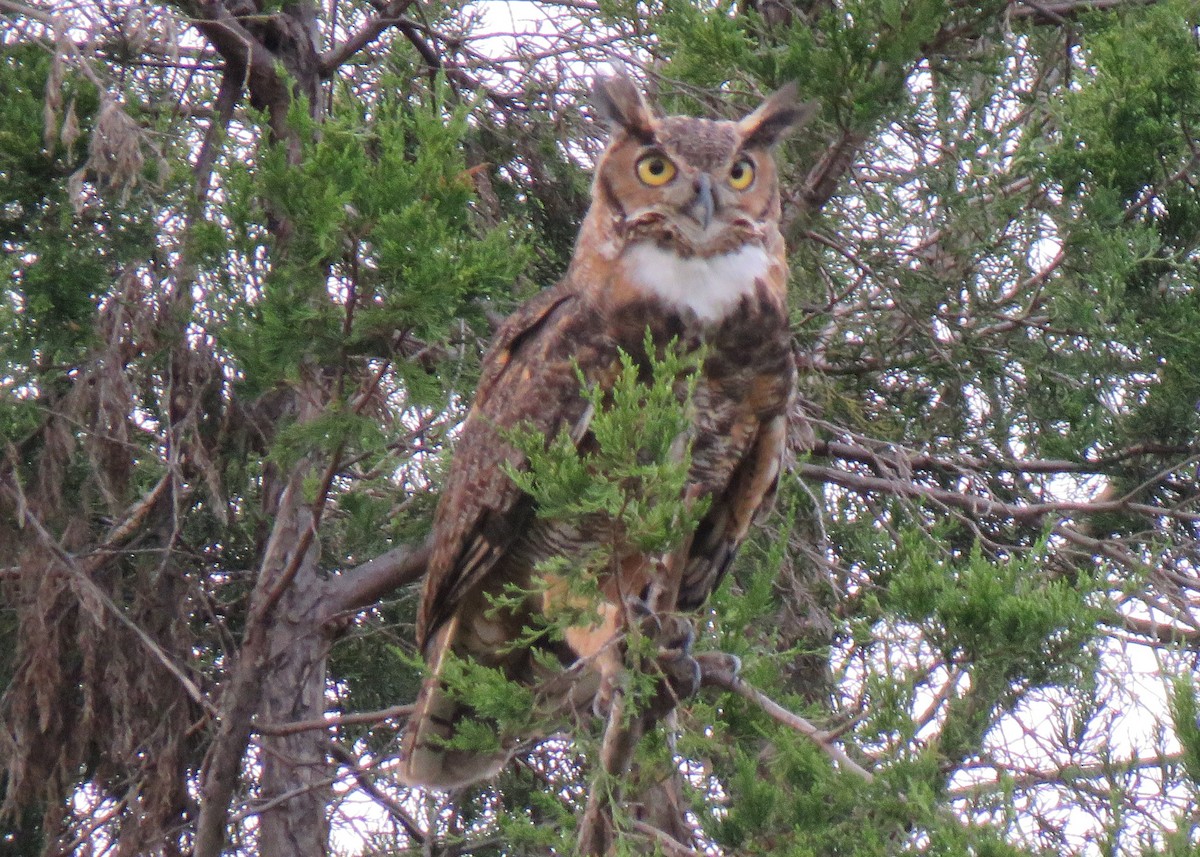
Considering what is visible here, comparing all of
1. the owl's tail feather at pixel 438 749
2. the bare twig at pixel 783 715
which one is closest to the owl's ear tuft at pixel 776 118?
the bare twig at pixel 783 715

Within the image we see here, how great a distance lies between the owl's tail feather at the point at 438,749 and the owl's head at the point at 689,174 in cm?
129

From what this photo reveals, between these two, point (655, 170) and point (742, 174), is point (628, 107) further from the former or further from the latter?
point (742, 174)

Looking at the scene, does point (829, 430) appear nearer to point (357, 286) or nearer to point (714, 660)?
point (714, 660)

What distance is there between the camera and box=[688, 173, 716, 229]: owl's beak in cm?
352

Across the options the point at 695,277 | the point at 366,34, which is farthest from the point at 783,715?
the point at 366,34

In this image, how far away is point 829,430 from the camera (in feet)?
16.5

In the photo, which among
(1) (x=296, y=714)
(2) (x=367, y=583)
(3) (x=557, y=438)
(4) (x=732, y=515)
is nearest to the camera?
(3) (x=557, y=438)

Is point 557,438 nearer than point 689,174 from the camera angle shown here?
Yes

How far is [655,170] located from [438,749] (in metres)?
1.80

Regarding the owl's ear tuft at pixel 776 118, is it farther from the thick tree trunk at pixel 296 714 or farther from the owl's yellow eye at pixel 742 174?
the thick tree trunk at pixel 296 714

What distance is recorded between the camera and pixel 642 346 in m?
3.41

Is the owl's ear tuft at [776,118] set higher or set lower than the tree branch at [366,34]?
lower

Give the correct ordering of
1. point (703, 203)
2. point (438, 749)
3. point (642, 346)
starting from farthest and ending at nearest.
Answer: point (438, 749) < point (703, 203) < point (642, 346)

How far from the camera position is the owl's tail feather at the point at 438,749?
3.98 m
